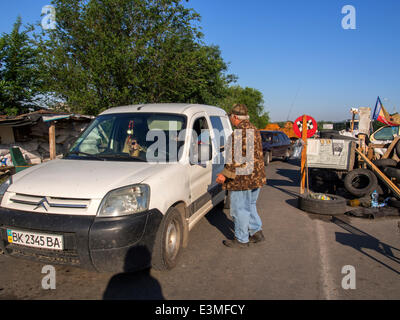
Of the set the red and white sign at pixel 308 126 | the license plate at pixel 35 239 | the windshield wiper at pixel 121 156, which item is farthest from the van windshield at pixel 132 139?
the red and white sign at pixel 308 126

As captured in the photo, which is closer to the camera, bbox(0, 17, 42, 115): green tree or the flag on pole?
the flag on pole

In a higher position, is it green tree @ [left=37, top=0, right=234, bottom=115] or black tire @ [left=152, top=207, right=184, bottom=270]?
green tree @ [left=37, top=0, right=234, bottom=115]

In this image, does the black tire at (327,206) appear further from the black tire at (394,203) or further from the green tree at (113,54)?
the green tree at (113,54)

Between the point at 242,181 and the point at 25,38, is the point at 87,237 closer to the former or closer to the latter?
the point at 242,181

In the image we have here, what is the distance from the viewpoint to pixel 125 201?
296 centimetres

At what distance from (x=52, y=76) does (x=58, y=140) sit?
117 inches

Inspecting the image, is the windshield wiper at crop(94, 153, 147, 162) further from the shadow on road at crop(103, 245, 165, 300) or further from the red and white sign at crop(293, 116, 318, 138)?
the red and white sign at crop(293, 116, 318, 138)

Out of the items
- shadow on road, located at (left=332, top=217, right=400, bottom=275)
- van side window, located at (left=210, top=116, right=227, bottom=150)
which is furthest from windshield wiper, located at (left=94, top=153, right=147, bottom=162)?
shadow on road, located at (left=332, top=217, right=400, bottom=275)

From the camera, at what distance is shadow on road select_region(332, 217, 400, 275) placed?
4072 mm

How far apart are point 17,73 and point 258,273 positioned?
1346cm

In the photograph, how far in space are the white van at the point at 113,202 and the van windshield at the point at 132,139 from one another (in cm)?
1

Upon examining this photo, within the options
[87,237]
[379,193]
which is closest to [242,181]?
[87,237]

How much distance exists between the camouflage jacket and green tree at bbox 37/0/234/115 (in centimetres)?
952

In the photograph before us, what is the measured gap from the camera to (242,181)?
13.5 feet
